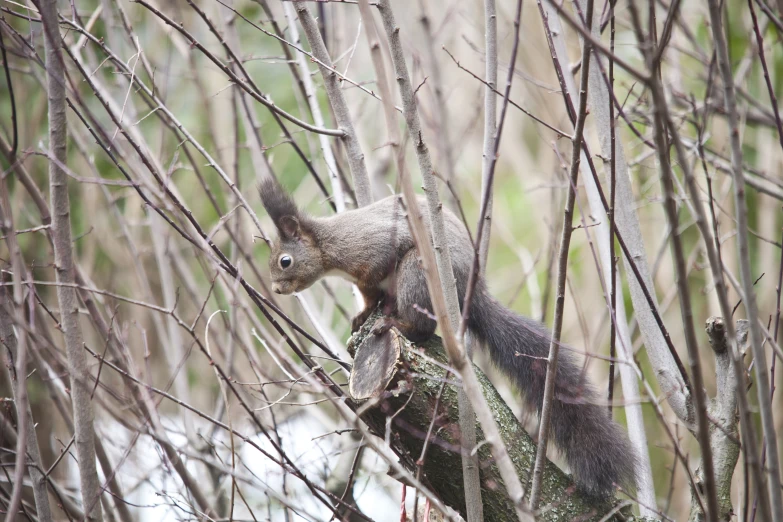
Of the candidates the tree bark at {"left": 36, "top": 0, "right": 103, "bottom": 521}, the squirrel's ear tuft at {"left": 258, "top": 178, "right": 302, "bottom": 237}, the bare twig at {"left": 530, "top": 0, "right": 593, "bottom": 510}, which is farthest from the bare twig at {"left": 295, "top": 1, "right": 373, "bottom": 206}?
the bare twig at {"left": 530, "top": 0, "right": 593, "bottom": 510}

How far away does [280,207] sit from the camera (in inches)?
125

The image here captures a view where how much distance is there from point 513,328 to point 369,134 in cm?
359

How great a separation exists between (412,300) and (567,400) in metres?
0.90

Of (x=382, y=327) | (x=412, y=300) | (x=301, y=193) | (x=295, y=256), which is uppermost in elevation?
(x=301, y=193)

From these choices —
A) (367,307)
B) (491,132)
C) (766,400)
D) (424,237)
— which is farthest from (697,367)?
(367,307)

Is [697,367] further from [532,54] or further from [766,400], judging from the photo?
[532,54]

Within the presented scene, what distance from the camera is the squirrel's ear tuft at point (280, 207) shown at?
10.0 ft

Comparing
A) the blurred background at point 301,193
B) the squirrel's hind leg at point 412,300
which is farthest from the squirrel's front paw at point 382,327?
the blurred background at point 301,193

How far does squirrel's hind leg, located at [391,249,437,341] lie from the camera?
2.67 m

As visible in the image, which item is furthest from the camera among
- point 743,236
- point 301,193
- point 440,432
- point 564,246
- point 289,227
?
point 301,193

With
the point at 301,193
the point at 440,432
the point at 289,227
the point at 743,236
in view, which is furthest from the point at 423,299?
the point at 301,193

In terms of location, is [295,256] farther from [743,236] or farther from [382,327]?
[743,236]

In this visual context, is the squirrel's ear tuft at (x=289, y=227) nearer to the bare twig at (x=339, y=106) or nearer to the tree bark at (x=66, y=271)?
the bare twig at (x=339, y=106)

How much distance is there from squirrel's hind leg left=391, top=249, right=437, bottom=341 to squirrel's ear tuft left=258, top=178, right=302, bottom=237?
64 cm
